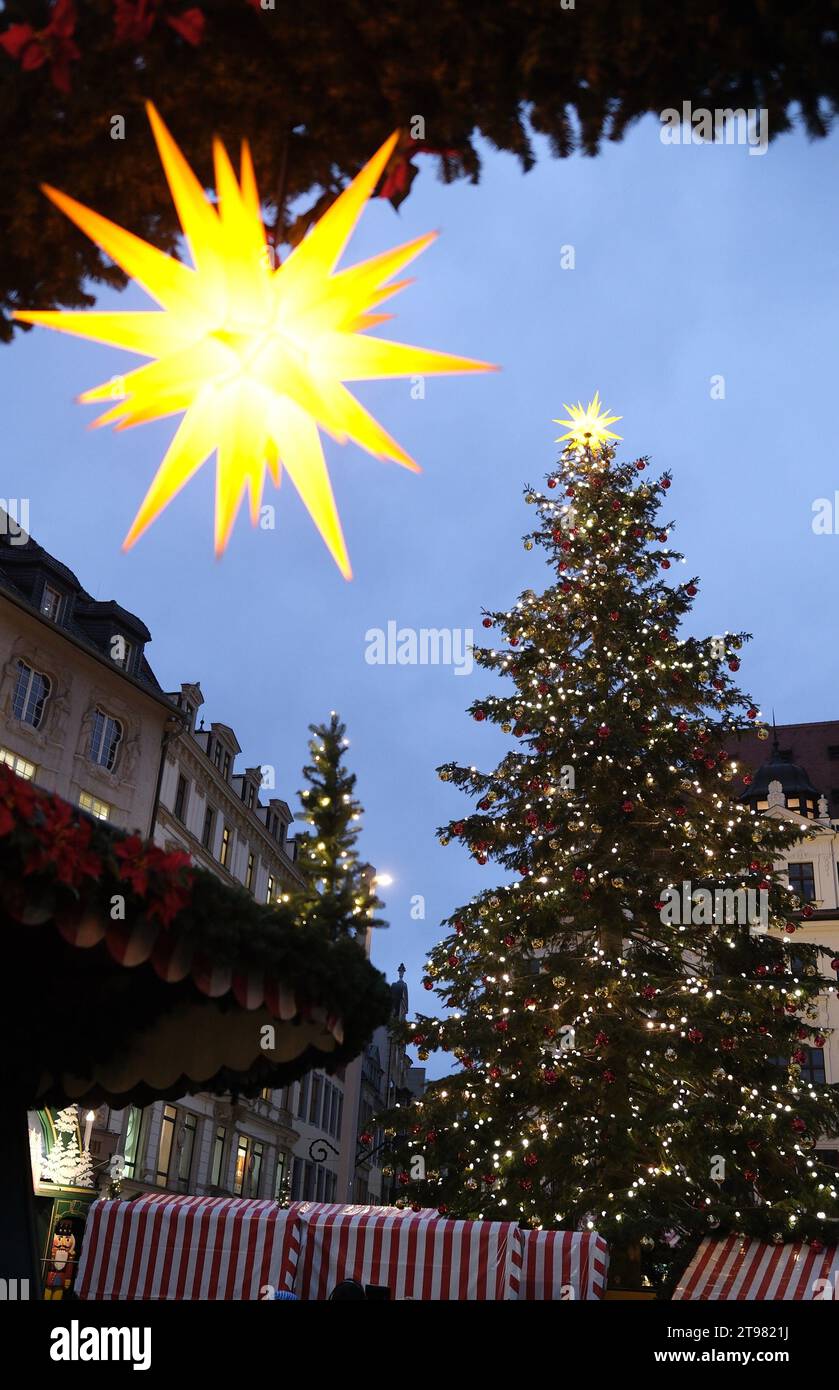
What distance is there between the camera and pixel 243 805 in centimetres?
4791

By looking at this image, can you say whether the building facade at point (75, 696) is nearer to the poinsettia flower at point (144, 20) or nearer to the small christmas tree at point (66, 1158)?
the small christmas tree at point (66, 1158)

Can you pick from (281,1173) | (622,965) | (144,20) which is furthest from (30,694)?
(144,20)

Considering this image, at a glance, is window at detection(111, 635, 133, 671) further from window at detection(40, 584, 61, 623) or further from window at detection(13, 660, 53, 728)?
window at detection(13, 660, 53, 728)

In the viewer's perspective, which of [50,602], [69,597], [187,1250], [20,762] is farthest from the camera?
[69,597]

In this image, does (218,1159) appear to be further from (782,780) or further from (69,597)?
(782,780)

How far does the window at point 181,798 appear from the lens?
41.3m

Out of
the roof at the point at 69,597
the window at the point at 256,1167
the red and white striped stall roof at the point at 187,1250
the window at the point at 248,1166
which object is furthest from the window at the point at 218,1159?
the red and white striped stall roof at the point at 187,1250

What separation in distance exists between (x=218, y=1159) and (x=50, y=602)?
21.8m

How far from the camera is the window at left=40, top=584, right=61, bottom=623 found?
116 ft

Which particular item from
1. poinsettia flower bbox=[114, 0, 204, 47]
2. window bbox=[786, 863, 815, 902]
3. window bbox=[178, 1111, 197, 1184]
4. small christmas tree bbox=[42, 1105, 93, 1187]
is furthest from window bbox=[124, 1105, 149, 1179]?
poinsettia flower bbox=[114, 0, 204, 47]

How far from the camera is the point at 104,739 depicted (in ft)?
121
